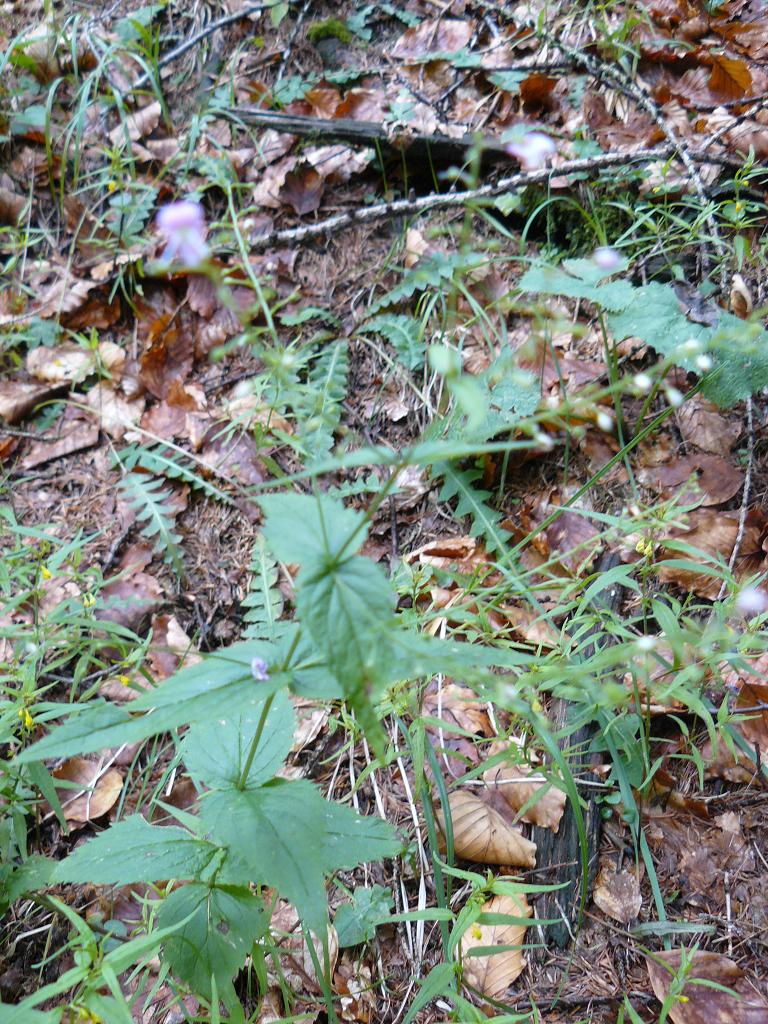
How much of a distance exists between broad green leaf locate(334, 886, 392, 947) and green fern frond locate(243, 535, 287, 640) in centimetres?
70

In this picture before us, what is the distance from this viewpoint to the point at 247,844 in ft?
3.72

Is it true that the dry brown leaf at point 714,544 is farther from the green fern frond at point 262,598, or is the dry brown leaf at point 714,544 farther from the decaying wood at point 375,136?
the decaying wood at point 375,136

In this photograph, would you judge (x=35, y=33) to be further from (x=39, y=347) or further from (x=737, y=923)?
(x=737, y=923)

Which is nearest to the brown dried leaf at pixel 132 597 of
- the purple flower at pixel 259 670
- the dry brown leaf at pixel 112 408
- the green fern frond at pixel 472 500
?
the dry brown leaf at pixel 112 408

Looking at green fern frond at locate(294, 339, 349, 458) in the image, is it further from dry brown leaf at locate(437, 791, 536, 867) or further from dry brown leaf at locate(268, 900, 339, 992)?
dry brown leaf at locate(268, 900, 339, 992)

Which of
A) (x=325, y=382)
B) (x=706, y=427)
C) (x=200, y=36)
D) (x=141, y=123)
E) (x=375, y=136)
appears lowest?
(x=706, y=427)

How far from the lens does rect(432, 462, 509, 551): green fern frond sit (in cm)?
211

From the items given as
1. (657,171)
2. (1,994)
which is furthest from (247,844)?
(657,171)

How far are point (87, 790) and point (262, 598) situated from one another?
0.68 meters

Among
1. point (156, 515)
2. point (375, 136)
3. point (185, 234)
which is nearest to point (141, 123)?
point (375, 136)

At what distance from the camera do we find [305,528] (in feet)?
3.53

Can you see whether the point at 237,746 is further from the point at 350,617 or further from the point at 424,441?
the point at 424,441

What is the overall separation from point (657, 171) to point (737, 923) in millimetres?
2374

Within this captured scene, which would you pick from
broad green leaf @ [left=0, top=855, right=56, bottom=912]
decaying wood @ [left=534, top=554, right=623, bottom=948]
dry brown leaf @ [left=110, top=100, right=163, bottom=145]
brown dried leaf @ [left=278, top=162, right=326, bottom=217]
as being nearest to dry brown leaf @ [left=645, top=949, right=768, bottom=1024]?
decaying wood @ [left=534, top=554, right=623, bottom=948]
